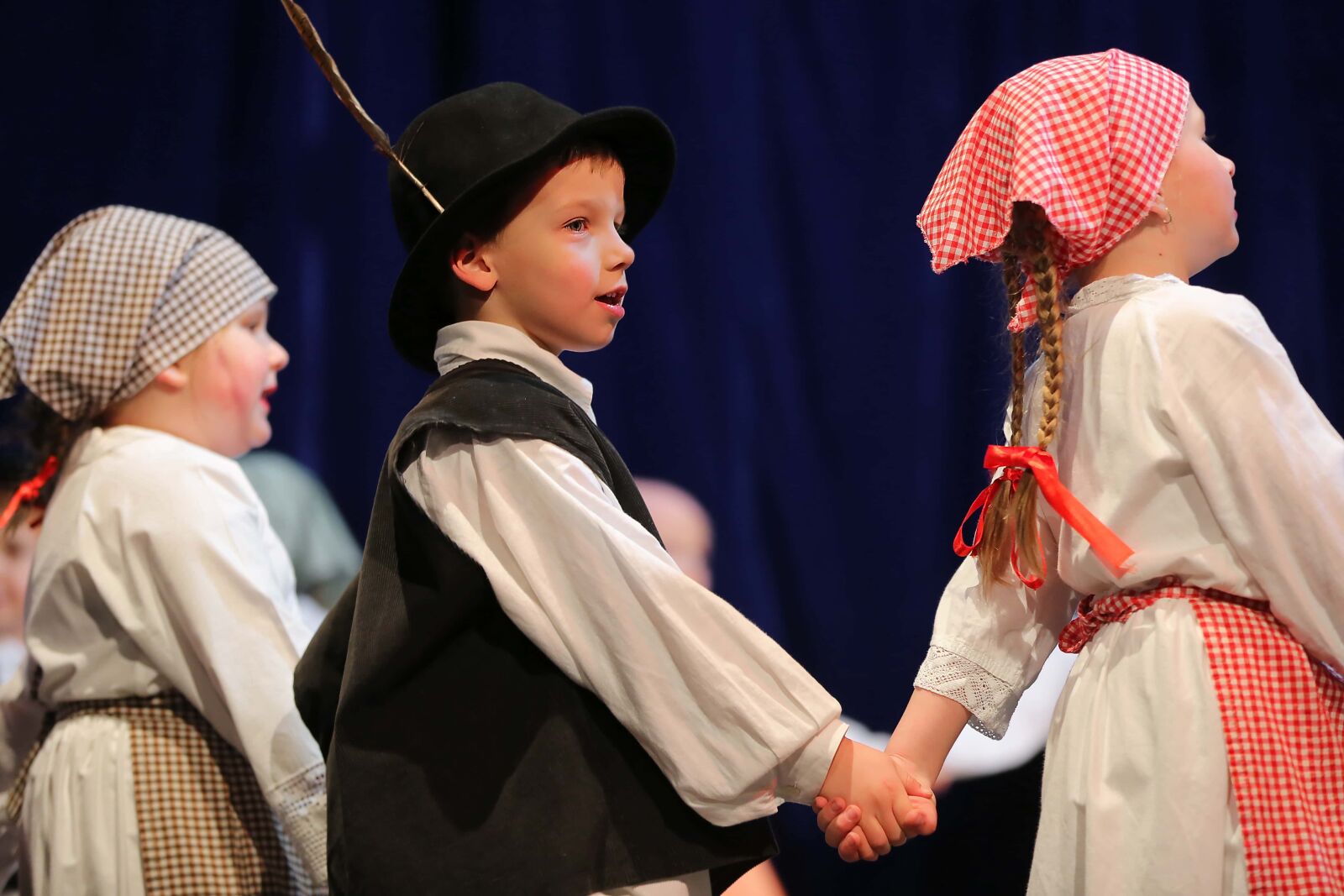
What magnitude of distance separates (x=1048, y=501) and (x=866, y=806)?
1.58ft

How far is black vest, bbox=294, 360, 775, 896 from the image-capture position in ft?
4.81

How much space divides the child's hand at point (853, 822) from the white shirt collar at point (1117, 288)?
663mm

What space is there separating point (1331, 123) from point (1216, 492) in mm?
Answer: 1600

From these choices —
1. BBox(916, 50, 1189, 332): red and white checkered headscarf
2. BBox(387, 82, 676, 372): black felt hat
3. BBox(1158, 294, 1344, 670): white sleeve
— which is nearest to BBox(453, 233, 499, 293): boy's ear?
BBox(387, 82, 676, 372): black felt hat

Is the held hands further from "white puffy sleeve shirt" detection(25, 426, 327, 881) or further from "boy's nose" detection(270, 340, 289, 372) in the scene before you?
"boy's nose" detection(270, 340, 289, 372)

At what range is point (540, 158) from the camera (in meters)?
1.69

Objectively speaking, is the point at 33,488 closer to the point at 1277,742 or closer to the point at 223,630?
the point at 223,630

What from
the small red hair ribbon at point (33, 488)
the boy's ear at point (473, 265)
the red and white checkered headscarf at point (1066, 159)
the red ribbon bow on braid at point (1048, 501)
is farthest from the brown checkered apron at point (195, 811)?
the red and white checkered headscarf at point (1066, 159)

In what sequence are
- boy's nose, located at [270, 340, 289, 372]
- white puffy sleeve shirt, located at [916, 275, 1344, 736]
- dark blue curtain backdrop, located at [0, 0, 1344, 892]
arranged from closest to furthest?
1. white puffy sleeve shirt, located at [916, 275, 1344, 736]
2. boy's nose, located at [270, 340, 289, 372]
3. dark blue curtain backdrop, located at [0, 0, 1344, 892]

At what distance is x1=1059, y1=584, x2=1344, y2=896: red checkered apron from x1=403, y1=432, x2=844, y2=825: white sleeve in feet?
1.53

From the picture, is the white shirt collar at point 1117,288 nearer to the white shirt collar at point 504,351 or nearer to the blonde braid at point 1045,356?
the blonde braid at point 1045,356

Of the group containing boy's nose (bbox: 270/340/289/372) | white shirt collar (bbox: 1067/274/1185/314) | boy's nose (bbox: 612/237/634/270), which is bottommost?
boy's nose (bbox: 270/340/289/372)

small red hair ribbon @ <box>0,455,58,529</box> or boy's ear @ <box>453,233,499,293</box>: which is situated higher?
boy's ear @ <box>453,233,499,293</box>

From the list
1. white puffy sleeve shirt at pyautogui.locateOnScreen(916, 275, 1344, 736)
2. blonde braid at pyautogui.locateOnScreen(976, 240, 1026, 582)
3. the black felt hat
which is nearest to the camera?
white puffy sleeve shirt at pyautogui.locateOnScreen(916, 275, 1344, 736)
